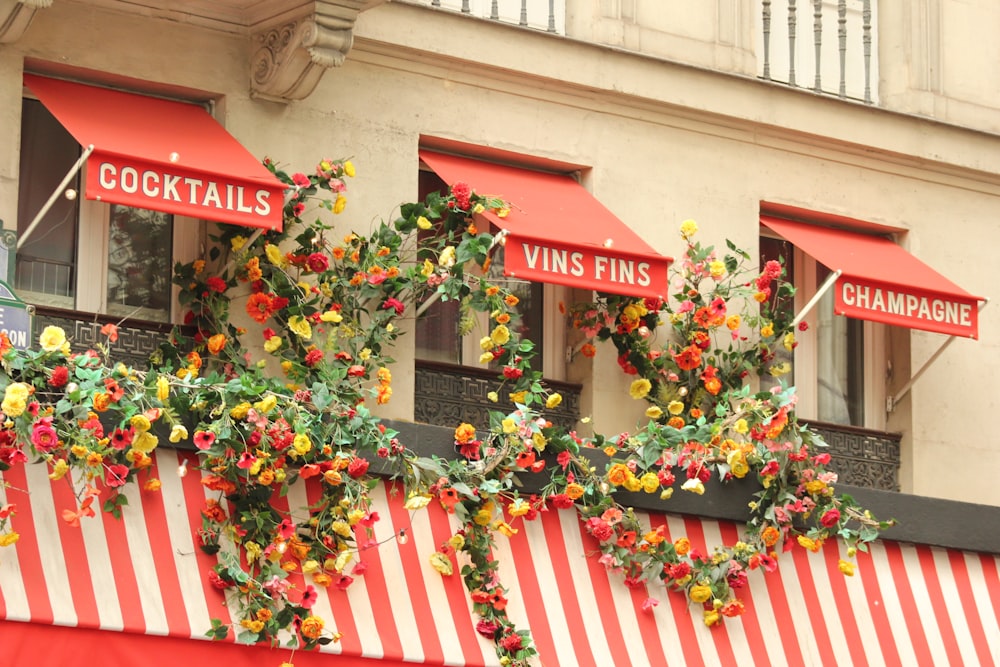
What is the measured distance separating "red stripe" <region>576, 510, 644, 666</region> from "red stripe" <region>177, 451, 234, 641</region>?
2.39m

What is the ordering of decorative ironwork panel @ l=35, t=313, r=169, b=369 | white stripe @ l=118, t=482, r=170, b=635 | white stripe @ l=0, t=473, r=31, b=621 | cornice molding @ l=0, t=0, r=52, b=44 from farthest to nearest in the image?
1. decorative ironwork panel @ l=35, t=313, r=169, b=369
2. cornice molding @ l=0, t=0, r=52, b=44
3. white stripe @ l=118, t=482, r=170, b=635
4. white stripe @ l=0, t=473, r=31, b=621

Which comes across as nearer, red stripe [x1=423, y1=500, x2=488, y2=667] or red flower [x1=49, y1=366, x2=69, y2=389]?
red flower [x1=49, y1=366, x2=69, y2=389]

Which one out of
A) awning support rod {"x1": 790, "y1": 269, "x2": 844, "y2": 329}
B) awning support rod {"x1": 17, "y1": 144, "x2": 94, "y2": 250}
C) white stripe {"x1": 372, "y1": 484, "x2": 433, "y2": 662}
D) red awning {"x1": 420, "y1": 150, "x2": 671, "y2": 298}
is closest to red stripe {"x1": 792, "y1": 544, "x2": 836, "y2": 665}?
awning support rod {"x1": 790, "y1": 269, "x2": 844, "y2": 329}

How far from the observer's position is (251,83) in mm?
12984

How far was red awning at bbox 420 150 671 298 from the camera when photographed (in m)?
12.8

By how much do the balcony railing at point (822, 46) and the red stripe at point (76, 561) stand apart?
6126 mm

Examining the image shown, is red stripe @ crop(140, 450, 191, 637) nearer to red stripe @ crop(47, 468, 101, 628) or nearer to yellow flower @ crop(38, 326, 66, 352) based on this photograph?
red stripe @ crop(47, 468, 101, 628)

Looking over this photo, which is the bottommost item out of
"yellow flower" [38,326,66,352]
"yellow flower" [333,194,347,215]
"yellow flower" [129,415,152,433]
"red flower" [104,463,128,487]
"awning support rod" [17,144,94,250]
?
"red flower" [104,463,128,487]

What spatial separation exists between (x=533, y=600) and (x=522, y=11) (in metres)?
3.98

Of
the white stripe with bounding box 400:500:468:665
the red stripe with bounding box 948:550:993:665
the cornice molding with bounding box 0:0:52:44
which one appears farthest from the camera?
the red stripe with bounding box 948:550:993:665

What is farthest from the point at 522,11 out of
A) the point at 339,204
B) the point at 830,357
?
the point at 830,357

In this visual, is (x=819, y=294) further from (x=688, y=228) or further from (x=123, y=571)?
(x=123, y=571)

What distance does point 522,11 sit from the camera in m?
14.1

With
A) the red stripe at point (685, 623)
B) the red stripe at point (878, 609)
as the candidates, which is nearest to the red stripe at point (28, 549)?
the red stripe at point (685, 623)
